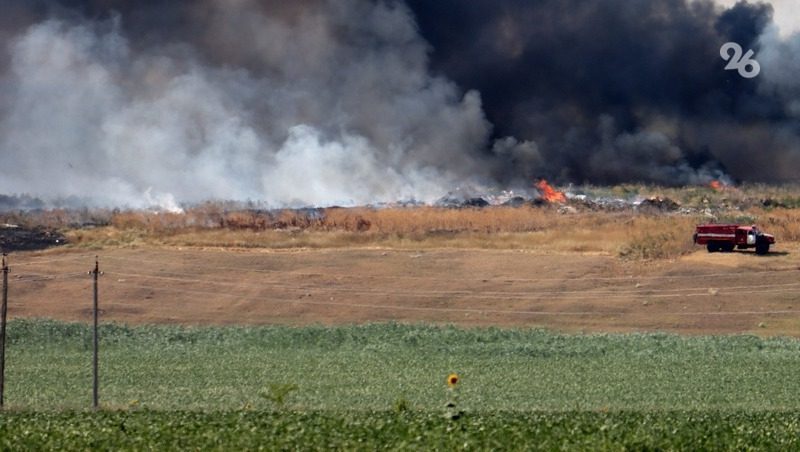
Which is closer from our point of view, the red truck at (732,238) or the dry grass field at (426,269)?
the dry grass field at (426,269)

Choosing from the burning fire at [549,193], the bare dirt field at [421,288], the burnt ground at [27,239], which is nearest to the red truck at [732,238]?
the bare dirt field at [421,288]

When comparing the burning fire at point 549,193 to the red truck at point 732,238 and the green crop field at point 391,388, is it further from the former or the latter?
the green crop field at point 391,388

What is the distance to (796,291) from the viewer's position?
174ft

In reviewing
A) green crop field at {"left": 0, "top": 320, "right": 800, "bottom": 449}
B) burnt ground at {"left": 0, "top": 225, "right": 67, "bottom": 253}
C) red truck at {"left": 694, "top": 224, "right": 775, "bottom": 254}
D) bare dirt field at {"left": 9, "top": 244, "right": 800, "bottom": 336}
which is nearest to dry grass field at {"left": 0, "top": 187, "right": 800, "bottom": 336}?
bare dirt field at {"left": 9, "top": 244, "right": 800, "bottom": 336}

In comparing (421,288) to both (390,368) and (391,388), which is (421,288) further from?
(391,388)

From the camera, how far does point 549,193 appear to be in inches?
2591

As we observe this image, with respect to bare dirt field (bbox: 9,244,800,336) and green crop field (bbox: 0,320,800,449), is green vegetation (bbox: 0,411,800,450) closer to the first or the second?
green crop field (bbox: 0,320,800,449)

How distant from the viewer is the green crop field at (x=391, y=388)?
2330 centimetres

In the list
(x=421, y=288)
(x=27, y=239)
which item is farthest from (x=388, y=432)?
(x=27, y=239)

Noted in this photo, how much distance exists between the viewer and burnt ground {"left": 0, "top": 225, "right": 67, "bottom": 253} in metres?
60.2

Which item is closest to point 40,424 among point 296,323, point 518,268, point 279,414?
point 279,414

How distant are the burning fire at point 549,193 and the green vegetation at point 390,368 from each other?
Answer: 57.2ft

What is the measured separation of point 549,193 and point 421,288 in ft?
39.5

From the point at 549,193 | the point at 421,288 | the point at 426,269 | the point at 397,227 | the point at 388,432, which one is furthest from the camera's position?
the point at 549,193
